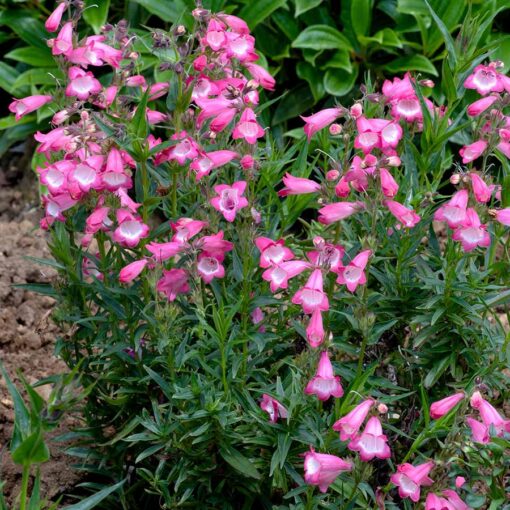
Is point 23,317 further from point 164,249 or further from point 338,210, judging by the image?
point 338,210

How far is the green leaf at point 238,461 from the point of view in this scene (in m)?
2.46

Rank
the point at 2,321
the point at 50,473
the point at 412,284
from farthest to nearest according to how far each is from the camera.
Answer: the point at 2,321, the point at 50,473, the point at 412,284

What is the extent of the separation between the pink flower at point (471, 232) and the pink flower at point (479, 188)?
4 cm

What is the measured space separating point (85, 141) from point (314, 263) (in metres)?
0.64

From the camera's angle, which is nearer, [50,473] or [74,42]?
[74,42]

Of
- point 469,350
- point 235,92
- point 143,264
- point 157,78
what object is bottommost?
point 157,78

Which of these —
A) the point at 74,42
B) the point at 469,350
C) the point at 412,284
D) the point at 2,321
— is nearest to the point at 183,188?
the point at 74,42

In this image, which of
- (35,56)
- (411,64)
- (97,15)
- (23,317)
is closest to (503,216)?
(23,317)

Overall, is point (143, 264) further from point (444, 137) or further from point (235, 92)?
point (444, 137)

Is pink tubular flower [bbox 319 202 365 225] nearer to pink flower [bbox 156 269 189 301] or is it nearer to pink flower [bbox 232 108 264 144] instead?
pink flower [bbox 232 108 264 144]

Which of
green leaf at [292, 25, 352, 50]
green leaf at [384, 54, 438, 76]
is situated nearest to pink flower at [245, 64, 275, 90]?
green leaf at [292, 25, 352, 50]

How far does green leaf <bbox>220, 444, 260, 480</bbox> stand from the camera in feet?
8.09

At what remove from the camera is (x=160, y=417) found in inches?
98.5

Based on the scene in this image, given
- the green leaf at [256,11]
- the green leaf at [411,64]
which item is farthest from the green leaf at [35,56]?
the green leaf at [411,64]
